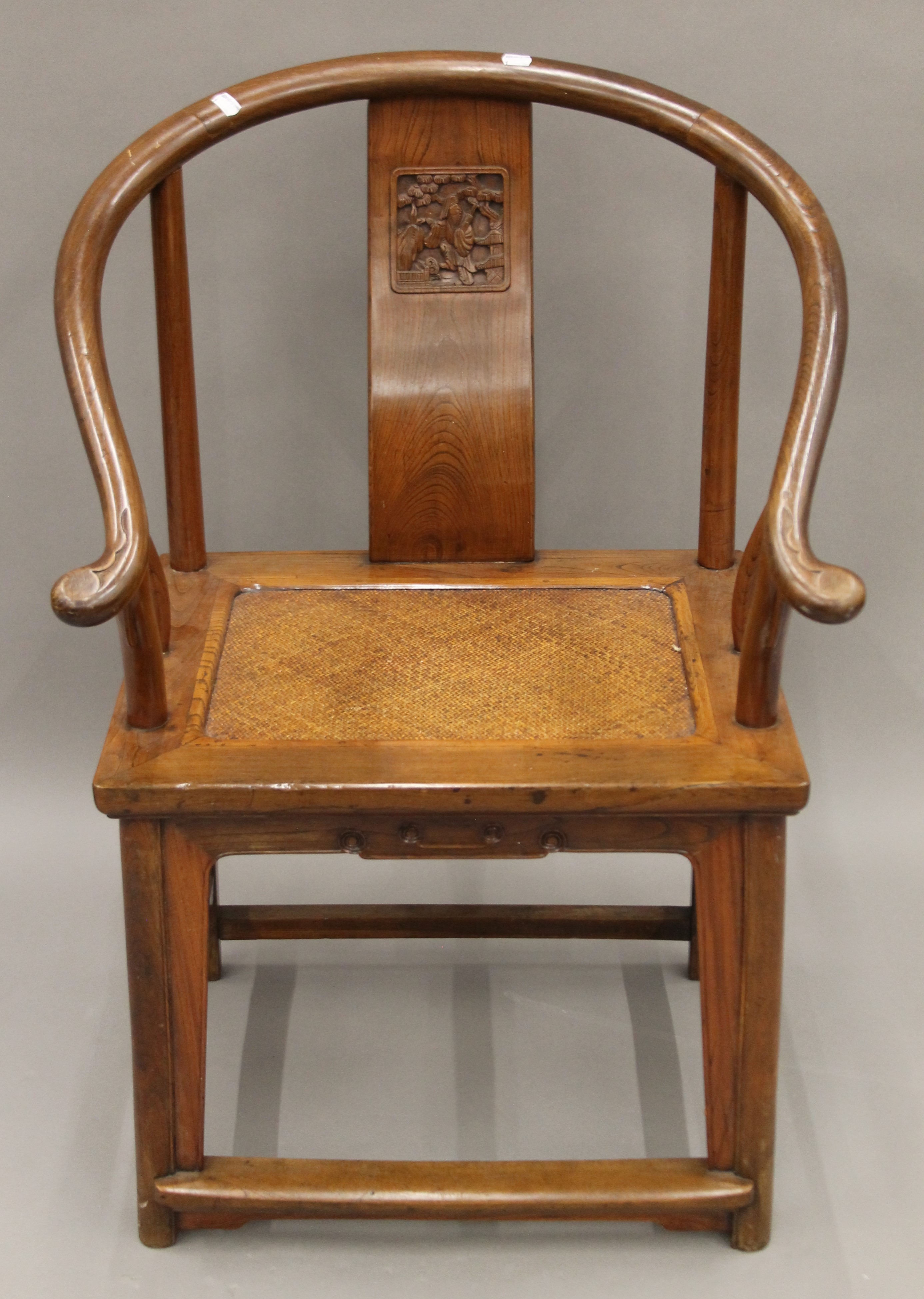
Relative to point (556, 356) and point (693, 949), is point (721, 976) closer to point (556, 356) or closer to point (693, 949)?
point (693, 949)

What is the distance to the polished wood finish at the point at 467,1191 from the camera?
63.2 inches

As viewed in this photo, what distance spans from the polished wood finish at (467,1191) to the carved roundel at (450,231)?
0.82m

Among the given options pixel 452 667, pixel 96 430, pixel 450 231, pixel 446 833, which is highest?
pixel 450 231

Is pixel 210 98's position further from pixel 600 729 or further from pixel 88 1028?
→ pixel 88 1028

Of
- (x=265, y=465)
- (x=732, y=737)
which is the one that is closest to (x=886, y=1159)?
(x=732, y=737)

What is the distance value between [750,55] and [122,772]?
1.03m

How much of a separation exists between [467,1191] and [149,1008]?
32cm

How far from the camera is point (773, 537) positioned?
54.6 inches

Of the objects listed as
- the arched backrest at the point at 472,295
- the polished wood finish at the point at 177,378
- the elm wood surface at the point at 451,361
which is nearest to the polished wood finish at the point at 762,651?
the arched backrest at the point at 472,295

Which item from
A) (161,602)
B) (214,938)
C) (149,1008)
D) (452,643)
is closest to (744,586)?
(452,643)

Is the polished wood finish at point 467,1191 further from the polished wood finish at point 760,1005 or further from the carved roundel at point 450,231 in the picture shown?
the carved roundel at point 450,231

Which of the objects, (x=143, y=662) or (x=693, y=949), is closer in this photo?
(x=143, y=662)

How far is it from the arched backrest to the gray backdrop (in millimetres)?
262

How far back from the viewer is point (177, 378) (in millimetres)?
1740
